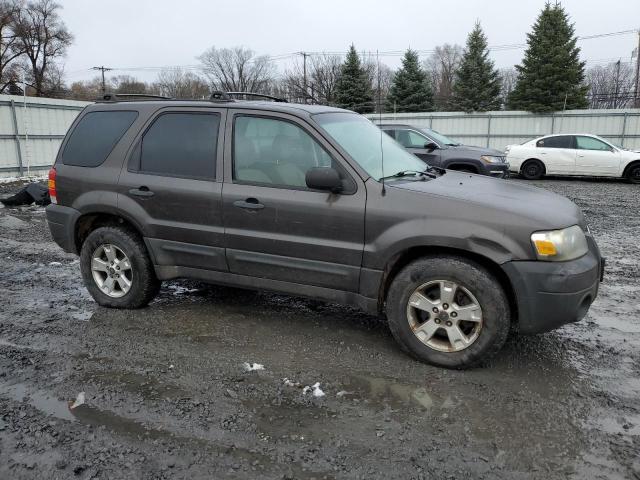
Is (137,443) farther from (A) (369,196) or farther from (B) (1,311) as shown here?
(B) (1,311)

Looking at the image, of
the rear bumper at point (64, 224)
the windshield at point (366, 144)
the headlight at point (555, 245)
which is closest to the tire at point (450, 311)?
the headlight at point (555, 245)

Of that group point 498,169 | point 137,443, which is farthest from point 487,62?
point 137,443

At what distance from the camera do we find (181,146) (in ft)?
14.6

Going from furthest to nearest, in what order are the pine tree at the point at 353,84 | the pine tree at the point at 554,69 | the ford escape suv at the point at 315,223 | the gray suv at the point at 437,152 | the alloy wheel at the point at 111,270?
the pine tree at the point at 353,84 → the pine tree at the point at 554,69 → the gray suv at the point at 437,152 → the alloy wheel at the point at 111,270 → the ford escape suv at the point at 315,223

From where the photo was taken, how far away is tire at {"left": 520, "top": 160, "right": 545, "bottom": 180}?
56.0 ft

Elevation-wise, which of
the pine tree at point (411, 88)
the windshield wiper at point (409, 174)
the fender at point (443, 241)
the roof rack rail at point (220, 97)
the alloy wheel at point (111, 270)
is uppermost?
the pine tree at point (411, 88)

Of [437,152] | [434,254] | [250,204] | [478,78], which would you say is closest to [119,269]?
[250,204]

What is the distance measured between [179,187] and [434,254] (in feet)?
7.19

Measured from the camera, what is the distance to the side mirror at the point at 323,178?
3688 mm

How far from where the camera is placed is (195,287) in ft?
18.4

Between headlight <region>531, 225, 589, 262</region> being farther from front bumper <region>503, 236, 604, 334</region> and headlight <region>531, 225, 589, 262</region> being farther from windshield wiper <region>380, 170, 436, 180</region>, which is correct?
windshield wiper <region>380, 170, 436, 180</region>

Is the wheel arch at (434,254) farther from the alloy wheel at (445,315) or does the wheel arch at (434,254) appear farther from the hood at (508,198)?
the hood at (508,198)

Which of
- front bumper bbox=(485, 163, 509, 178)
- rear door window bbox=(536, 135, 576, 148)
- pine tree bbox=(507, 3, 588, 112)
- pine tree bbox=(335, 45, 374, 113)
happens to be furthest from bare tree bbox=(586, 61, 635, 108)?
front bumper bbox=(485, 163, 509, 178)

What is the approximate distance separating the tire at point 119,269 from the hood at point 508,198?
241cm
